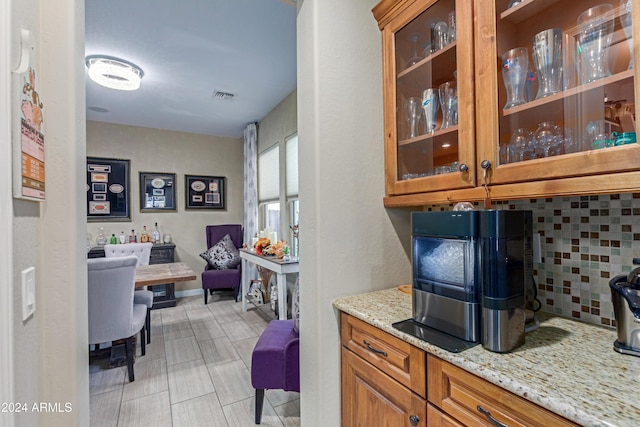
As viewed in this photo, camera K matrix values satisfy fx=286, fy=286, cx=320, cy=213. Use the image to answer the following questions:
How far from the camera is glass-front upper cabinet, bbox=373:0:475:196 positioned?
1.17 metres

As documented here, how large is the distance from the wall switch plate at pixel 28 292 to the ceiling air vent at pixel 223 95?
3.26 metres

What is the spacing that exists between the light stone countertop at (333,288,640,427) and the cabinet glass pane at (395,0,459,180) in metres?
0.71

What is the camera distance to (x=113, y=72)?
2848 mm

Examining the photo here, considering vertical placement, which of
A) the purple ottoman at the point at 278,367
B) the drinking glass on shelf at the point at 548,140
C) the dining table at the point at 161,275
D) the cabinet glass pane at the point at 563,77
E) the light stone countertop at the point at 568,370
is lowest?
the purple ottoman at the point at 278,367

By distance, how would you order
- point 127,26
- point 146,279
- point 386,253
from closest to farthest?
point 386,253
point 127,26
point 146,279

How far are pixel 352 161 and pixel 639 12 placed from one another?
105 centimetres

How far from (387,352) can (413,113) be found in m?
1.16

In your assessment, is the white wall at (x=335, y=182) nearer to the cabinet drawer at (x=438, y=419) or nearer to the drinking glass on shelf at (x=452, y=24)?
the drinking glass on shelf at (x=452, y=24)

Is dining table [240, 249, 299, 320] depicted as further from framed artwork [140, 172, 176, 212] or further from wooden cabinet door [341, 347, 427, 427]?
framed artwork [140, 172, 176, 212]

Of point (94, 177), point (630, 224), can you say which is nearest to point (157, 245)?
point (94, 177)

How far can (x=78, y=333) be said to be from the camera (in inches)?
Answer: 39.2


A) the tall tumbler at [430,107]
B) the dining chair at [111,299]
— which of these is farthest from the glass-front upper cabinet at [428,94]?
the dining chair at [111,299]

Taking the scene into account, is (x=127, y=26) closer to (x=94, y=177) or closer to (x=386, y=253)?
(x=386, y=253)

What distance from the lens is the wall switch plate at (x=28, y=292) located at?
0.79 m
